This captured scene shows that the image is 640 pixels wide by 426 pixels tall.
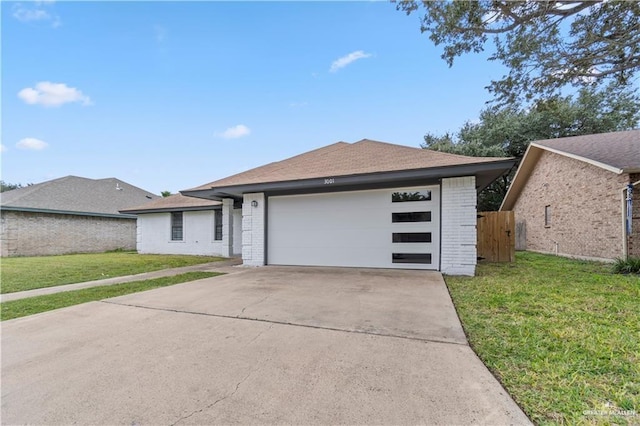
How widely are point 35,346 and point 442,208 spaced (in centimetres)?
777

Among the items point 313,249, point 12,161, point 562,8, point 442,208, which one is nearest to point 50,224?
point 12,161

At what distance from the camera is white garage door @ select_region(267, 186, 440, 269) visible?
25.6 feet

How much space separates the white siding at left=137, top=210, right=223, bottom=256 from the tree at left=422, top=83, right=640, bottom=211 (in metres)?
16.5

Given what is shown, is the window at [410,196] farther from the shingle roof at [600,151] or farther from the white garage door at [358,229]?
the shingle roof at [600,151]

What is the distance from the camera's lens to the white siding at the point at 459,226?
6.97 m

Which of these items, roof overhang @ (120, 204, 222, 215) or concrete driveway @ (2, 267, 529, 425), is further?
roof overhang @ (120, 204, 222, 215)

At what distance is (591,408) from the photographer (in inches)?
75.8

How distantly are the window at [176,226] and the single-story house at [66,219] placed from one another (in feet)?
18.8

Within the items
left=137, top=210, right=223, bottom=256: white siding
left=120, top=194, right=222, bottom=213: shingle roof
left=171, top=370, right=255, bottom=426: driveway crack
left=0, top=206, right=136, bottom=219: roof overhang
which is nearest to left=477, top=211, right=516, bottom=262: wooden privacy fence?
left=171, top=370, right=255, bottom=426: driveway crack

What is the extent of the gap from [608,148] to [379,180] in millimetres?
10258

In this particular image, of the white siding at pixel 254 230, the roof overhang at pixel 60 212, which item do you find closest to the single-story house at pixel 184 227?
the roof overhang at pixel 60 212

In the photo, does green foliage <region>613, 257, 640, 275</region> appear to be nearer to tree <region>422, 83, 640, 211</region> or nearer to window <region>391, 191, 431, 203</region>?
window <region>391, 191, 431, 203</region>

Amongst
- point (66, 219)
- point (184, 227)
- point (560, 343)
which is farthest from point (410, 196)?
point (66, 219)

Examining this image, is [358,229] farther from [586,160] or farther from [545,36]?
[586,160]
